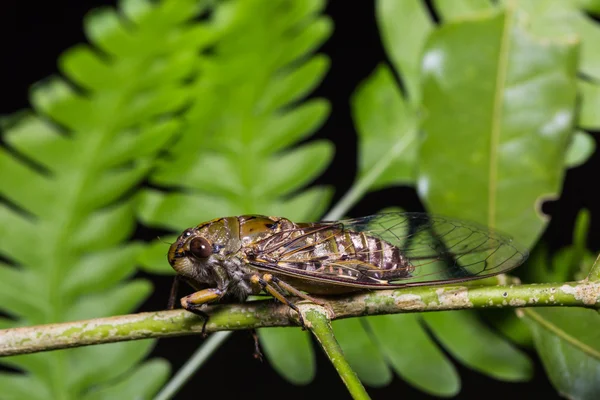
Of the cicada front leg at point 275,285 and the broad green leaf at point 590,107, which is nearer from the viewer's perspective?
the cicada front leg at point 275,285

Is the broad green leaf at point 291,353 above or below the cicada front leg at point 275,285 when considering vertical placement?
below

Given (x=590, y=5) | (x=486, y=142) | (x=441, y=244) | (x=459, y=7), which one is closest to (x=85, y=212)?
(x=441, y=244)

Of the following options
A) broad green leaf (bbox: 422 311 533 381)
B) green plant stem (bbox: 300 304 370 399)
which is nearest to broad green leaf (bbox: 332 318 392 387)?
broad green leaf (bbox: 422 311 533 381)

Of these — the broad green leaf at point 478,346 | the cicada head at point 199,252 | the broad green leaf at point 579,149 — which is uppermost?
the cicada head at point 199,252

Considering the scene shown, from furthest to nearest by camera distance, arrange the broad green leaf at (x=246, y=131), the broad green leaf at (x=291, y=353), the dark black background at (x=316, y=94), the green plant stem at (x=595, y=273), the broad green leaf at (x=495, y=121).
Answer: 1. the dark black background at (x=316, y=94)
2. the broad green leaf at (x=246, y=131)
3. the broad green leaf at (x=291, y=353)
4. the broad green leaf at (x=495, y=121)
5. the green plant stem at (x=595, y=273)

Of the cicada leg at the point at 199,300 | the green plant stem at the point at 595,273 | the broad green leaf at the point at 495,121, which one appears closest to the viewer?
the green plant stem at the point at 595,273

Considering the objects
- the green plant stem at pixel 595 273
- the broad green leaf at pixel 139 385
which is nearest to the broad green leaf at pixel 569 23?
the green plant stem at pixel 595 273

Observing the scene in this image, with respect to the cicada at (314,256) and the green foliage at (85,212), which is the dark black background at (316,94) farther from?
the cicada at (314,256)

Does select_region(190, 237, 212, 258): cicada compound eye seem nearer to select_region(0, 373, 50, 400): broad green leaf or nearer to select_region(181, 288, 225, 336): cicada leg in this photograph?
select_region(181, 288, 225, 336): cicada leg
